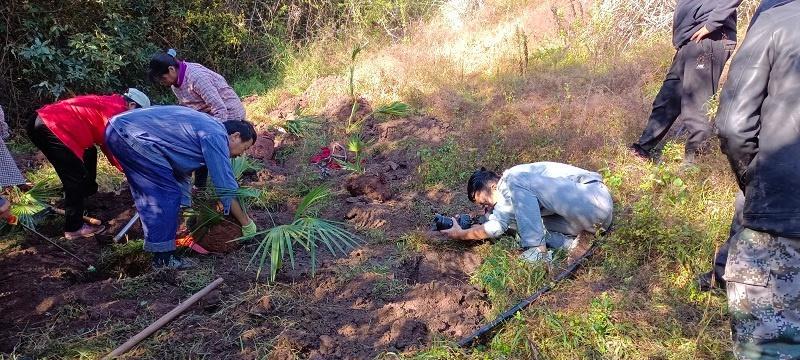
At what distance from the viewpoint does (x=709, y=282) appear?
289cm

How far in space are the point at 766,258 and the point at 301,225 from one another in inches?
94.7

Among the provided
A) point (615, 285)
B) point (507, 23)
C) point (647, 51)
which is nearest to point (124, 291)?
point (615, 285)

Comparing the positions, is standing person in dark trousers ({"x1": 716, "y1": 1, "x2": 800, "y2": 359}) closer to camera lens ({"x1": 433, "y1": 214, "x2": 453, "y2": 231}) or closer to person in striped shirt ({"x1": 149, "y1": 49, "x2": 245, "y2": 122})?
camera lens ({"x1": 433, "y1": 214, "x2": 453, "y2": 231})

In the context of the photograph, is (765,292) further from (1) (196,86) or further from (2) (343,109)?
(2) (343,109)

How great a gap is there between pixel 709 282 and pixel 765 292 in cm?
117

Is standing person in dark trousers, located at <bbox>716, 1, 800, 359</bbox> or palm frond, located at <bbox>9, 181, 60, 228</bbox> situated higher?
standing person in dark trousers, located at <bbox>716, 1, 800, 359</bbox>

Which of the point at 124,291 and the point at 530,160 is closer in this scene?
the point at 124,291

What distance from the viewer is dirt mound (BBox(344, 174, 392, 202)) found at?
472 centimetres

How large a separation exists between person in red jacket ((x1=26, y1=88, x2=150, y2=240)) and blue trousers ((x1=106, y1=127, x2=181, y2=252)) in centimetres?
53

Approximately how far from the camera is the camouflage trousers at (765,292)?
179 centimetres

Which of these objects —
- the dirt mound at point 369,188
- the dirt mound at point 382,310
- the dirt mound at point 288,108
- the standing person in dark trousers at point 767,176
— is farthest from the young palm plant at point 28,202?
the standing person in dark trousers at point 767,176

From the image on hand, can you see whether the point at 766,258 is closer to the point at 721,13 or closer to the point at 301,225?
the point at 301,225

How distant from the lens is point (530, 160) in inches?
194

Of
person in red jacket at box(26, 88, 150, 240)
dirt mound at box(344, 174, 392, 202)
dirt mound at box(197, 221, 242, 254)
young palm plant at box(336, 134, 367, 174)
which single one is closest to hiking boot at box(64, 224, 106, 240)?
person in red jacket at box(26, 88, 150, 240)
